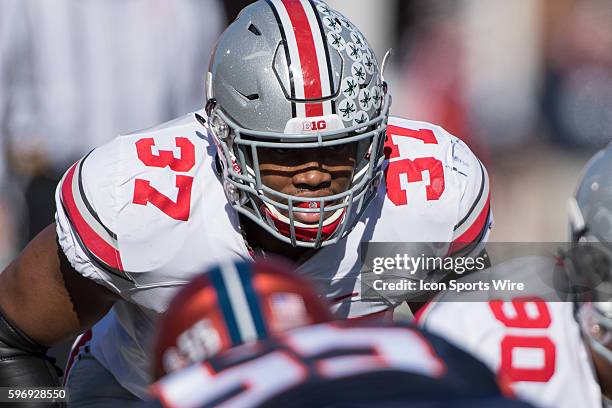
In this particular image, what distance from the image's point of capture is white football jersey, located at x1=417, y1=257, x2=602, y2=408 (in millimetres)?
2043

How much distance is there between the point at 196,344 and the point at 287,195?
1.14 m

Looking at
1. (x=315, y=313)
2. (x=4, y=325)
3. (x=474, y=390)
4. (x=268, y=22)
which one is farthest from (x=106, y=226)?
(x=474, y=390)

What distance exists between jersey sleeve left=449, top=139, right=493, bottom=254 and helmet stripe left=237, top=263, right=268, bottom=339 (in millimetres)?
1341

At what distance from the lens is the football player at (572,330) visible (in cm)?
203

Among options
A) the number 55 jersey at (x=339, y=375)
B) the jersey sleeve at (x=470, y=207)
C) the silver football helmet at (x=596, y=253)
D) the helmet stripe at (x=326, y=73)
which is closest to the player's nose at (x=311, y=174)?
the helmet stripe at (x=326, y=73)

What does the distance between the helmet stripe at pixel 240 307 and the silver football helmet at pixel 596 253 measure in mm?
762

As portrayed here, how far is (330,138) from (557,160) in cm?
285

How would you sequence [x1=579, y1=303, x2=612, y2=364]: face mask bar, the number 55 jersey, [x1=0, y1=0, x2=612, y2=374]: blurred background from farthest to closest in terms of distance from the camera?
1. [x1=0, y1=0, x2=612, y2=374]: blurred background
2. [x1=579, y1=303, x2=612, y2=364]: face mask bar
3. the number 55 jersey

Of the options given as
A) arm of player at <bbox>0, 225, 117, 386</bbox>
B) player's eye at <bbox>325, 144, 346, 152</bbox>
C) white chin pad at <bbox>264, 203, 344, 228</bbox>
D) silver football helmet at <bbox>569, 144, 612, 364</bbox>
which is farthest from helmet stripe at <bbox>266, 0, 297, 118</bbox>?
silver football helmet at <bbox>569, 144, 612, 364</bbox>

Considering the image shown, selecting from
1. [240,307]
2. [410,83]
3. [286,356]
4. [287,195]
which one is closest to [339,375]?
[286,356]

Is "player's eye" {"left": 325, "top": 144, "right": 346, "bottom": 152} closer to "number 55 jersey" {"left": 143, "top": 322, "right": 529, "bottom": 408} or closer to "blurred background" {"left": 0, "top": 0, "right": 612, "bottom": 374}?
"number 55 jersey" {"left": 143, "top": 322, "right": 529, "bottom": 408}

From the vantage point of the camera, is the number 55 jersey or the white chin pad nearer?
the number 55 jersey

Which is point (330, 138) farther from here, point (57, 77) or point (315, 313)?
point (57, 77)

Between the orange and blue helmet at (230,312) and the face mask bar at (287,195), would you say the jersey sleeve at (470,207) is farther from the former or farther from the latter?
the orange and blue helmet at (230,312)
